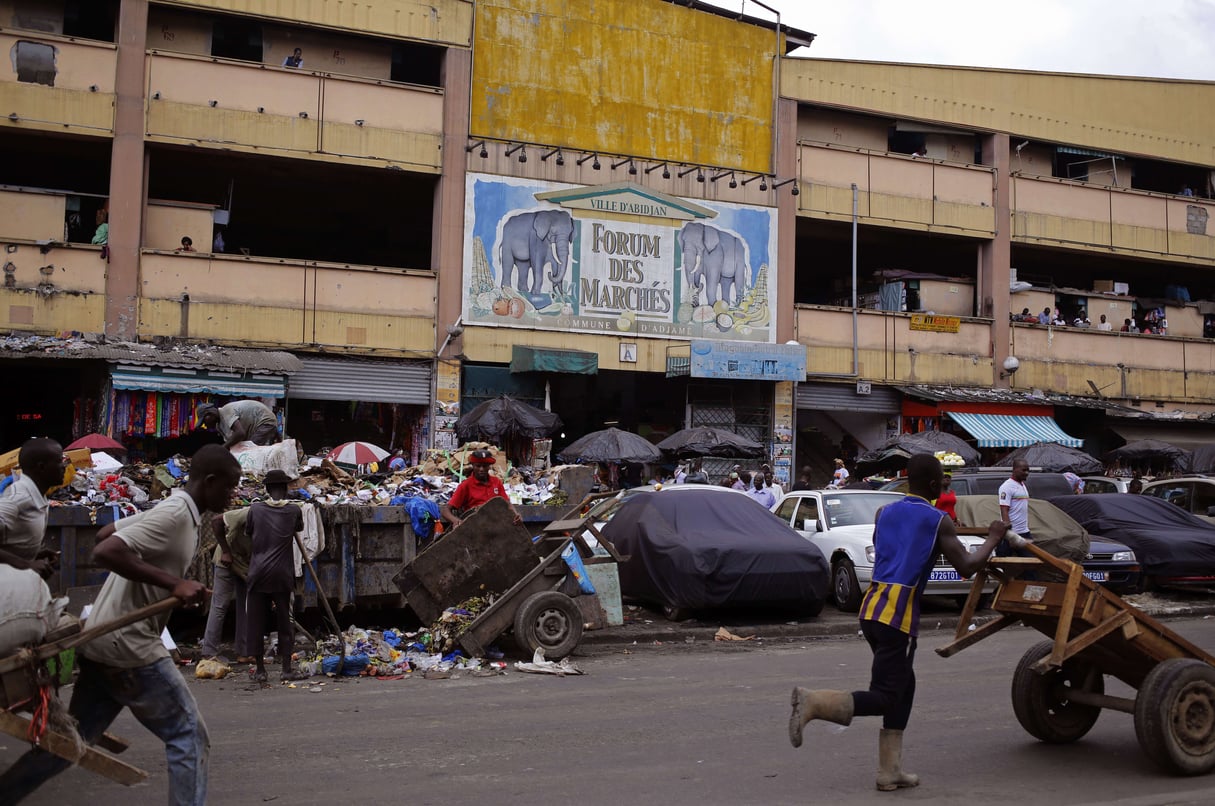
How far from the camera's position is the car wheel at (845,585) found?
14.2 meters

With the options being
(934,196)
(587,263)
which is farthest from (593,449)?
(934,196)

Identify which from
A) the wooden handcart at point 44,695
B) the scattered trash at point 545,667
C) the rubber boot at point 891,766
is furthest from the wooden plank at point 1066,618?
the scattered trash at point 545,667

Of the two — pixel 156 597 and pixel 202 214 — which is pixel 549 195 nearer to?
pixel 202 214

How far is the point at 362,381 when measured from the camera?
73.5 feet

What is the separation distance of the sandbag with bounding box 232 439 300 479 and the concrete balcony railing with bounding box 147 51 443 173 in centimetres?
1023

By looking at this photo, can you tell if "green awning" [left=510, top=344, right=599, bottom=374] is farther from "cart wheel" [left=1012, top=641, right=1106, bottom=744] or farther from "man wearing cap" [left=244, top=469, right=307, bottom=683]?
"cart wheel" [left=1012, top=641, right=1106, bottom=744]

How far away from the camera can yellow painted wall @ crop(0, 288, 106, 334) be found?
19.8 m

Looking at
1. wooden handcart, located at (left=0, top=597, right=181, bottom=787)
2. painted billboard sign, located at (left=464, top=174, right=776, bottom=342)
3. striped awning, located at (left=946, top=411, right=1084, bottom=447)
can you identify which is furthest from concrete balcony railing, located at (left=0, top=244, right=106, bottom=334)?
striped awning, located at (left=946, top=411, right=1084, bottom=447)

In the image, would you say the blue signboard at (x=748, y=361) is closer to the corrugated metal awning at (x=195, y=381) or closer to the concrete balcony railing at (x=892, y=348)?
the concrete balcony railing at (x=892, y=348)

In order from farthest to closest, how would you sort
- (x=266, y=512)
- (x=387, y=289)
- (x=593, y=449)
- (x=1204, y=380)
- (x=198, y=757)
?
(x=1204, y=380), (x=387, y=289), (x=593, y=449), (x=266, y=512), (x=198, y=757)

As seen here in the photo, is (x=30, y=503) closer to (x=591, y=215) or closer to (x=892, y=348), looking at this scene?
(x=591, y=215)

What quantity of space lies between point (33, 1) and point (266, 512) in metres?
16.2

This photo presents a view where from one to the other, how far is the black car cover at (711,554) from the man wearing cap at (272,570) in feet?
15.2

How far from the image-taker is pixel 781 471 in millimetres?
25453
